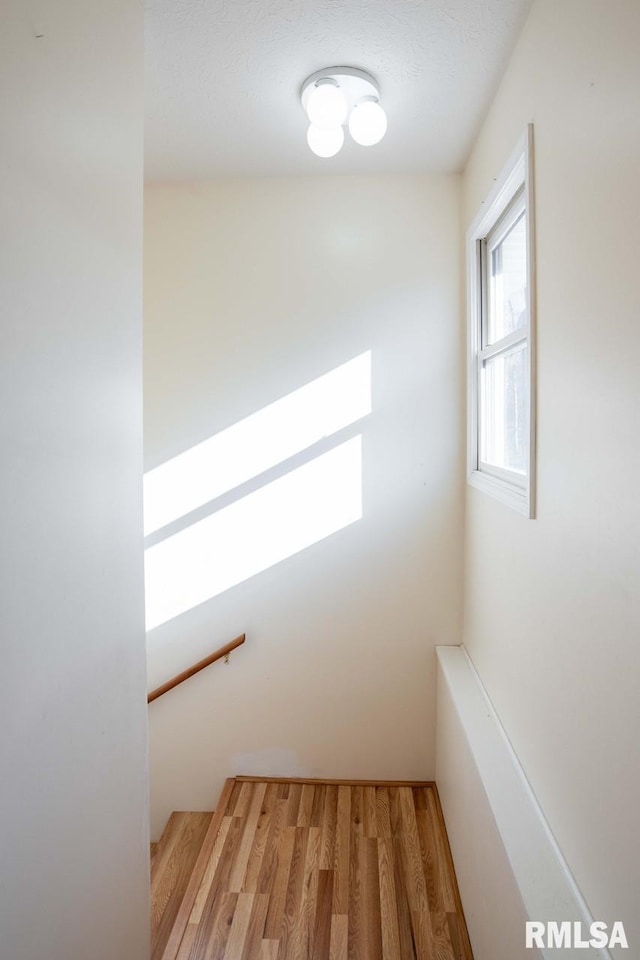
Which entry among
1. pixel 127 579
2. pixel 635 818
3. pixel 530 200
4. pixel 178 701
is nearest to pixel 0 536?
pixel 127 579

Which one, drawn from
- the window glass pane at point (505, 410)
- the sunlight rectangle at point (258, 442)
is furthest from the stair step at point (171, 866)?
the window glass pane at point (505, 410)

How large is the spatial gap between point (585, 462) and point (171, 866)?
2370mm

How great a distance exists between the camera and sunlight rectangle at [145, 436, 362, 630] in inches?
106

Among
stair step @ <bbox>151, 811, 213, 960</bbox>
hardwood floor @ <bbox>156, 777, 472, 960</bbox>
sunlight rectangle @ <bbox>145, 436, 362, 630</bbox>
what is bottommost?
stair step @ <bbox>151, 811, 213, 960</bbox>

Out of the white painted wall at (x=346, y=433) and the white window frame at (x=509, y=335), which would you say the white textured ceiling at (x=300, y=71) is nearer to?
the white painted wall at (x=346, y=433)

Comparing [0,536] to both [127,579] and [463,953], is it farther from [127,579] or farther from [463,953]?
[463,953]

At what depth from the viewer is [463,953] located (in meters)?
1.81

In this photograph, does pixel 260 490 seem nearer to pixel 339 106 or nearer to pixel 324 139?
pixel 324 139

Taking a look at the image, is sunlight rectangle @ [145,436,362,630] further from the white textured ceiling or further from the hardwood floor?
the white textured ceiling

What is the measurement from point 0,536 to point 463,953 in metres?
1.86

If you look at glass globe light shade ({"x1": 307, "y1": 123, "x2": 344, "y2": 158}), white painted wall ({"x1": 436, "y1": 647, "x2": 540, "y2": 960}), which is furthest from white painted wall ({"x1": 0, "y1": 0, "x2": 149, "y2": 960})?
white painted wall ({"x1": 436, "y1": 647, "x2": 540, "y2": 960})

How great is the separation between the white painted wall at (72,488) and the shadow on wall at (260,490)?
123cm

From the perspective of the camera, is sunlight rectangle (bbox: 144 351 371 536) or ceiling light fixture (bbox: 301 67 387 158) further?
sunlight rectangle (bbox: 144 351 371 536)

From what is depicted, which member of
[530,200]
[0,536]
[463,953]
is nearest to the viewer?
[0,536]
